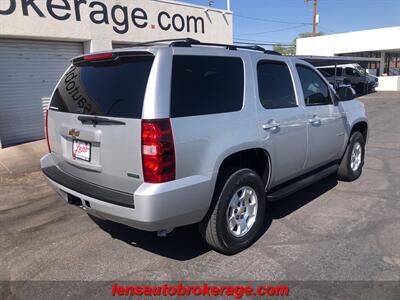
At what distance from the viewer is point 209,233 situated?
3342 mm

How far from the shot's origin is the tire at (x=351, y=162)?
5.49 metres

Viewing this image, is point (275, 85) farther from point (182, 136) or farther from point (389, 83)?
point (389, 83)

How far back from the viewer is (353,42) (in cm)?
3372

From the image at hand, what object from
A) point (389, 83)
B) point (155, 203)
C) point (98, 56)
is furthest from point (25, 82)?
point (389, 83)

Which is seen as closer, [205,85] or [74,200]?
[205,85]

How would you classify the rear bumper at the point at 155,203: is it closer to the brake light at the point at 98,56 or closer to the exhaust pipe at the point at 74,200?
the exhaust pipe at the point at 74,200

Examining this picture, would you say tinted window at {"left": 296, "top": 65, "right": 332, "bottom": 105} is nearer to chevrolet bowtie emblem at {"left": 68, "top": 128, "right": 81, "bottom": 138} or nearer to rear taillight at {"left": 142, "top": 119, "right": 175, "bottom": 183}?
rear taillight at {"left": 142, "top": 119, "right": 175, "bottom": 183}

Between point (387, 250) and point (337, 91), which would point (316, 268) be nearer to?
point (387, 250)

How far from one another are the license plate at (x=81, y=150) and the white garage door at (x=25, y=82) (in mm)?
7465

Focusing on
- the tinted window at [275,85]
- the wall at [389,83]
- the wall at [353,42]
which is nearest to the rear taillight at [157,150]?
the tinted window at [275,85]

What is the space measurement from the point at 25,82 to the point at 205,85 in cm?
861

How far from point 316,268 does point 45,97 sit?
9.65 metres

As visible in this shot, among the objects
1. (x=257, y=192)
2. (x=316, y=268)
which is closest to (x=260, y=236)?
(x=257, y=192)

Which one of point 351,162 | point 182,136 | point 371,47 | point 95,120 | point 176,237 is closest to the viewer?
point 182,136
